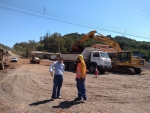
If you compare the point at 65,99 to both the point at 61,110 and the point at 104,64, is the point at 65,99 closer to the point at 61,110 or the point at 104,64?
the point at 61,110

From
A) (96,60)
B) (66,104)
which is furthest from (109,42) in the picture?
(66,104)

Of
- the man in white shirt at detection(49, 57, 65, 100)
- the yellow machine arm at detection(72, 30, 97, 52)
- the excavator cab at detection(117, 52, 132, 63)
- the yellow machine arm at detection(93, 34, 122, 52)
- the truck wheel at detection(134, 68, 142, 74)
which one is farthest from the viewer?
the yellow machine arm at detection(72, 30, 97, 52)

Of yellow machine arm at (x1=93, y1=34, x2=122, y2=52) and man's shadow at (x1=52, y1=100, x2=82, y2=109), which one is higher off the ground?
yellow machine arm at (x1=93, y1=34, x2=122, y2=52)

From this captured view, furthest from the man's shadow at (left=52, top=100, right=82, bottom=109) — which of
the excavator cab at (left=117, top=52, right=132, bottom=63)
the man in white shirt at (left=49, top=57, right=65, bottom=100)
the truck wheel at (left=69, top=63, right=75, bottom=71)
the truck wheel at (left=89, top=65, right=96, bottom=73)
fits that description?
the truck wheel at (left=69, top=63, right=75, bottom=71)

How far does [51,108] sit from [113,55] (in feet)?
74.9

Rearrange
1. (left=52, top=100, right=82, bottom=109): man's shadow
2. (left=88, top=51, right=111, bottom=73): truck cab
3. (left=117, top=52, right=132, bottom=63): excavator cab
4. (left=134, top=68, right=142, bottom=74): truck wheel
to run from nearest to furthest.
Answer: (left=52, top=100, right=82, bottom=109): man's shadow → (left=88, top=51, right=111, bottom=73): truck cab → (left=117, top=52, right=132, bottom=63): excavator cab → (left=134, top=68, right=142, bottom=74): truck wheel

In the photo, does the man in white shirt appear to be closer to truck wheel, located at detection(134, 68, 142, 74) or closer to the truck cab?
Result: the truck cab

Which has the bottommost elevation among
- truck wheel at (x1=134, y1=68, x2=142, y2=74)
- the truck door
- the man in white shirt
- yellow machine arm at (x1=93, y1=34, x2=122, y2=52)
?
truck wheel at (x1=134, y1=68, x2=142, y2=74)

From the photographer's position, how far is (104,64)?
76.0 feet

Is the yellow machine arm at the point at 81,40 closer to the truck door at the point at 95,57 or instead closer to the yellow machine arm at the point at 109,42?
the yellow machine arm at the point at 109,42

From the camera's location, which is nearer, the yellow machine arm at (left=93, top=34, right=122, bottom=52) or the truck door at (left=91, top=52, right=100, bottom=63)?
the truck door at (left=91, top=52, right=100, bottom=63)

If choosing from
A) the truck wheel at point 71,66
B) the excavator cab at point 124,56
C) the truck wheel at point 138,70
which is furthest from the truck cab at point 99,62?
the truck wheel at point 138,70

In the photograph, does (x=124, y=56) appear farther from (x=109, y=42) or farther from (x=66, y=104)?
(x=66, y=104)

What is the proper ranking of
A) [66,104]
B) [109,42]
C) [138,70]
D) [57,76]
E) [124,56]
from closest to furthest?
[66,104]
[57,76]
[138,70]
[124,56]
[109,42]
